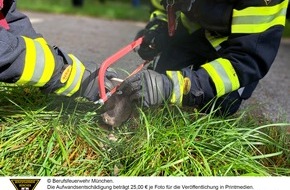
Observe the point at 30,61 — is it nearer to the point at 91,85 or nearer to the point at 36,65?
the point at 36,65

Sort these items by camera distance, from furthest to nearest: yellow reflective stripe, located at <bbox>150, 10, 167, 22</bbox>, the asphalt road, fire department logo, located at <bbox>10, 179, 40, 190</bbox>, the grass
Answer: yellow reflective stripe, located at <bbox>150, 10, 167, 22</bbox>
the asphalt road
the grass
fire department logo, located at <bbox>10, 179, 40, 190</bbox>

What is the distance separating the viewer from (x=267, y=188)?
3.48 ft

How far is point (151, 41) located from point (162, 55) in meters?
0.06

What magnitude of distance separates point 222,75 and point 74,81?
0.40 meters

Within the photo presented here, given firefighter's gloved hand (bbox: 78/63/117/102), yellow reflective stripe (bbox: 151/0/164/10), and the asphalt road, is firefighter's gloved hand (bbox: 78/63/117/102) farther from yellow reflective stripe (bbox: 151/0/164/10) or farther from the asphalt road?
yellow reflective stripe (bbox: 151/0/164/10)

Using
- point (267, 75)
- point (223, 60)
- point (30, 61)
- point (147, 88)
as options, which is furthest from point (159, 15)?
point (267, 75)

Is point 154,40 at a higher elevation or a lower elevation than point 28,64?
lower

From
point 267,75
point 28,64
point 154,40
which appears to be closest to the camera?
point 28,64

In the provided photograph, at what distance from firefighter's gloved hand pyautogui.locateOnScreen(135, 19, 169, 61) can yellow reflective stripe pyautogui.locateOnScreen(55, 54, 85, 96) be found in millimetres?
377

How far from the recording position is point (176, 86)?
136cm

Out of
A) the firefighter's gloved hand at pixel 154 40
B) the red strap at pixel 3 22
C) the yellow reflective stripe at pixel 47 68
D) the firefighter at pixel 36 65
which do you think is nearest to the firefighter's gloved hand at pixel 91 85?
the firefighter at pixel 36 65

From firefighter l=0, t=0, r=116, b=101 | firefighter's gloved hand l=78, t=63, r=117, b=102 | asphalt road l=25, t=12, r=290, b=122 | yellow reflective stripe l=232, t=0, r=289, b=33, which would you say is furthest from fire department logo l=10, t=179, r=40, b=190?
yellow reflective stripe l=232, t=0, r=289, b=33

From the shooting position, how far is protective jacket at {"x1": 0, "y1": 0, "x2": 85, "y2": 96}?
1.21 meters

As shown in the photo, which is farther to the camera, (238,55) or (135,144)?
(238,55)
